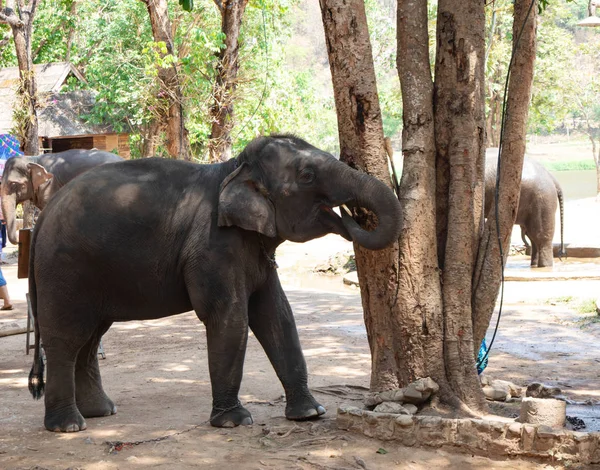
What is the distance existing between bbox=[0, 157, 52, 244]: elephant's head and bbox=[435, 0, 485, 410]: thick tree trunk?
7.86 m

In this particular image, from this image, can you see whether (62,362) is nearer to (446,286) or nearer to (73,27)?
(446,286)

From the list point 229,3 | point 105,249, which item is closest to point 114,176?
point 105,249

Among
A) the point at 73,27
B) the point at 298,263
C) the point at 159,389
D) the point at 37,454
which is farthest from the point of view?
the point at 73,27

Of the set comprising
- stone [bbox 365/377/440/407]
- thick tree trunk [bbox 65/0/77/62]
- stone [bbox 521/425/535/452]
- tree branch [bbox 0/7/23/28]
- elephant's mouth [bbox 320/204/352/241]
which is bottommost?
stone [bbox 521/425/535/452]

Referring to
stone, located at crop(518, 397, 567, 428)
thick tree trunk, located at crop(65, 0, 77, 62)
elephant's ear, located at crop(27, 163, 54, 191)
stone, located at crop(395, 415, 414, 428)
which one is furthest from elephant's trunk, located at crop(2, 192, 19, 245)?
thick tree trunk, located at crop(65, 0, 77, 62)

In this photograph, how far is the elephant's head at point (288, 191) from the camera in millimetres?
5156

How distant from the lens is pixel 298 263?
18.4 m

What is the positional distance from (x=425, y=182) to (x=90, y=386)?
263 centimetres

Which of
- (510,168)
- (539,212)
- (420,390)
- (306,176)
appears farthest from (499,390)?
(539,212)

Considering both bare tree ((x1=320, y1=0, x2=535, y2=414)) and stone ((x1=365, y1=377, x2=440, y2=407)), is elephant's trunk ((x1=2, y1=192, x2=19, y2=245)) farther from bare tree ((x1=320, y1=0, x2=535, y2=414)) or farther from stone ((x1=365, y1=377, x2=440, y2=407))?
stone ((x1=365, y1=377, x2=440, y2=407))

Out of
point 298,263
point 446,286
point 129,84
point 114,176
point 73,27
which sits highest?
point 73,27

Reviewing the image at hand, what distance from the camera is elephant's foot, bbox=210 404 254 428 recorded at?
537 cm

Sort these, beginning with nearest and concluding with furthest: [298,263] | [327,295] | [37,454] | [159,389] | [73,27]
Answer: [37,454] → [159,389] → [327,295] → [298,263] → [73,27]

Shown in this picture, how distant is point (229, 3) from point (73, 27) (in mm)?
17413
